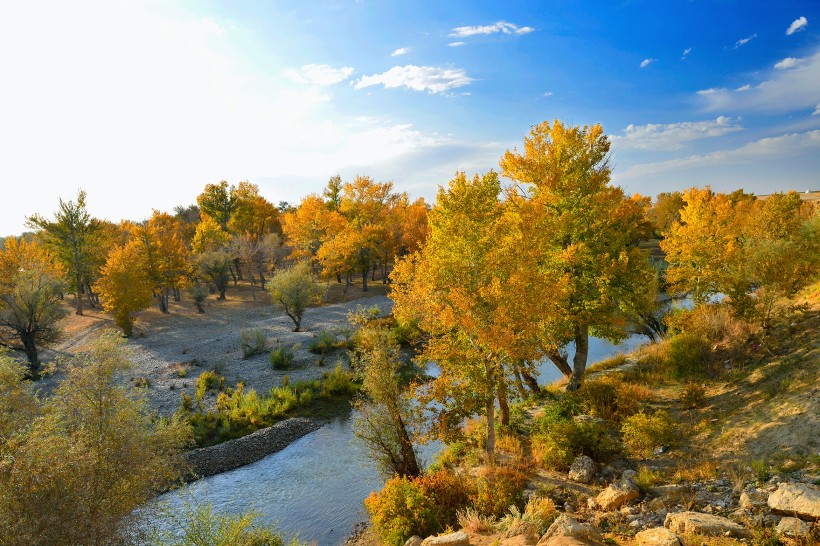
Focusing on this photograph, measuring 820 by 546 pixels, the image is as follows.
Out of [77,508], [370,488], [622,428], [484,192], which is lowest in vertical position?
[370,488]

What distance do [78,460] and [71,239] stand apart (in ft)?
166

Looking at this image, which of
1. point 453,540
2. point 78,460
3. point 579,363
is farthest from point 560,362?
point 78,460

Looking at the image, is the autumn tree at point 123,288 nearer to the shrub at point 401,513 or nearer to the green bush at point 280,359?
the green bush at point 280,359

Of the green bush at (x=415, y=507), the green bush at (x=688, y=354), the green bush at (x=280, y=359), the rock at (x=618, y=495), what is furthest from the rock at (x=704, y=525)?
the green bush at (x=280, y=359)

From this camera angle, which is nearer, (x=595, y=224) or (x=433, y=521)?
(x=433, y=521)

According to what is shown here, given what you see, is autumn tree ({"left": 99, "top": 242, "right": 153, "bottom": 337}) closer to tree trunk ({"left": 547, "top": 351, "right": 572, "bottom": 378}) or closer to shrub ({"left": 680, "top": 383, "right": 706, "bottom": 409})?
tree trunk ({"left": 547, "top": 351, "right": 572, "bottom": 378})

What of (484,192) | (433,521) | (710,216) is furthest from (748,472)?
(710,216)

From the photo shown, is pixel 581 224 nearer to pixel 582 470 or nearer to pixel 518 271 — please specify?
pixel 518 271

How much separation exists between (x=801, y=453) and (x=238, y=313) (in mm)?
49461

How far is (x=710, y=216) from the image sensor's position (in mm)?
29969

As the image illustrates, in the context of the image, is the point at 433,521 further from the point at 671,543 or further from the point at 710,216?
the point at 710,216

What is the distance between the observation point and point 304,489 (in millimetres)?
19125

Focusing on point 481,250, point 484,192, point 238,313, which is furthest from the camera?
point 238,313

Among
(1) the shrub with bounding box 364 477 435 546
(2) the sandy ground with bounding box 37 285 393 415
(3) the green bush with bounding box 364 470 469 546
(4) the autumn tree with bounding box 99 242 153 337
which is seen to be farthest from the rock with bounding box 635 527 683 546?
(4) the autumn tree with bounding box 99 242 153 337
